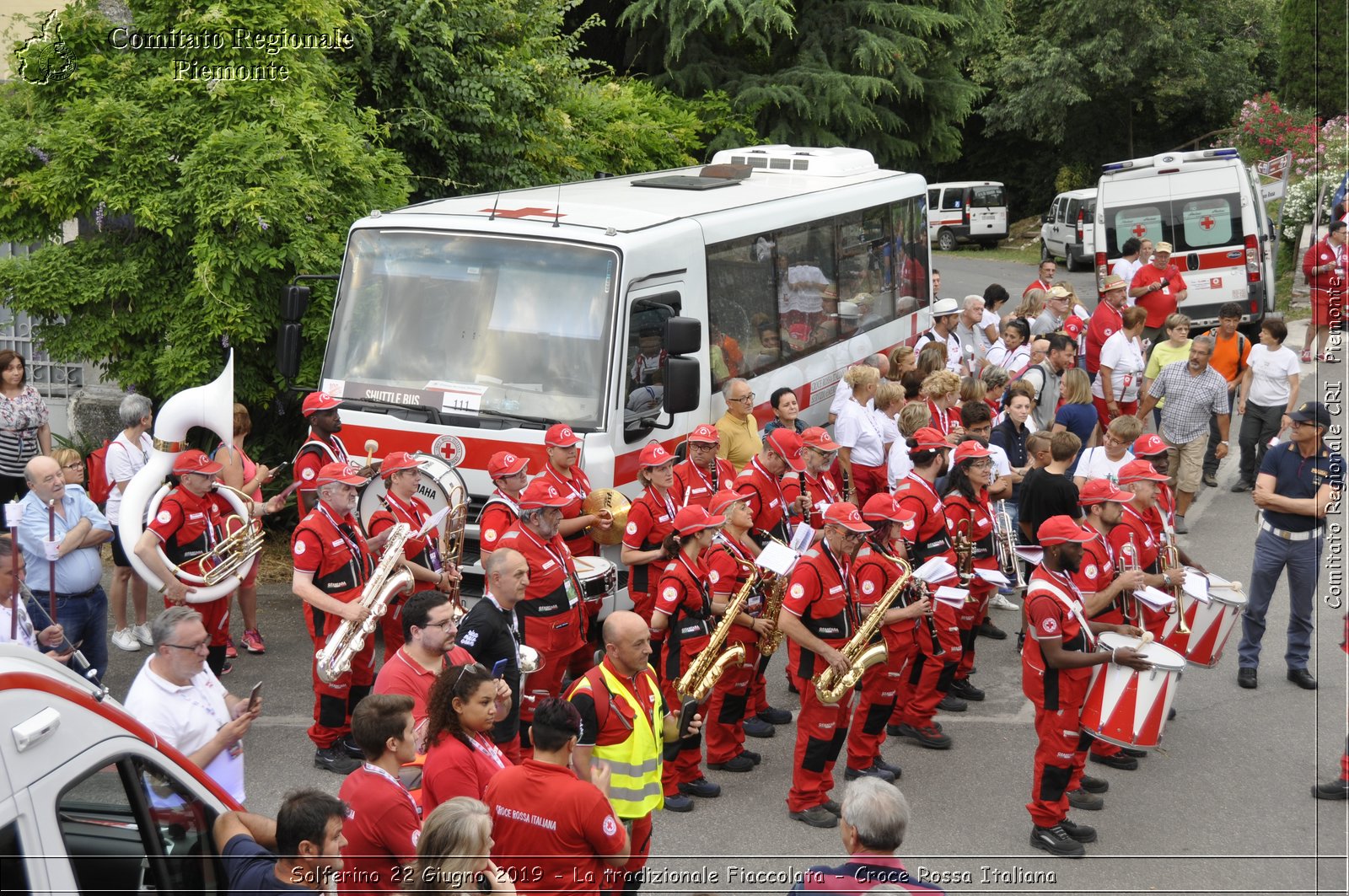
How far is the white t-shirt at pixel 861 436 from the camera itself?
1120 centimetres

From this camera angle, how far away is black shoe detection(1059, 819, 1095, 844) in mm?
7188

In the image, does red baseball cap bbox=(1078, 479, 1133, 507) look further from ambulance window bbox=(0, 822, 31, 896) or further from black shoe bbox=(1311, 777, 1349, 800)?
ambulance window bbox=(0, 822, 31, 896)

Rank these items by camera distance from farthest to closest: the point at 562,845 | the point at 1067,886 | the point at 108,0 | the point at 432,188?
the point at 432,188 → the point at 108,0 → the point at 1067,886 → the point at 562,845

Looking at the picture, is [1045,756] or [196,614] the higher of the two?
[196,614]

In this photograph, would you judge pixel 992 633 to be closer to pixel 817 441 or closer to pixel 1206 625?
pixel 1206 625

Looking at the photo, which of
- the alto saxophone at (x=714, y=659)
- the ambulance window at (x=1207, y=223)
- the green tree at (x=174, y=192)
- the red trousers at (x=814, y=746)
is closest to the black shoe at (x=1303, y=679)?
the red trousers at (x=814, y=746)

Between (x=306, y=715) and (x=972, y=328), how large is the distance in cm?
948

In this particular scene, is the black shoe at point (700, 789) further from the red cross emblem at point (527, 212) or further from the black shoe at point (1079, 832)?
the red cross emblem at point (527, 212)

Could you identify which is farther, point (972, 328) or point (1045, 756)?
point (972, 328)

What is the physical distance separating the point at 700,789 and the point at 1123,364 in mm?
7819

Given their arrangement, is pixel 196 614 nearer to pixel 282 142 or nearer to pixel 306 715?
pixel 306 715

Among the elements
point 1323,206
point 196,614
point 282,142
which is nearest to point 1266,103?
point 1323,206

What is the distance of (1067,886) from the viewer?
22.2ft

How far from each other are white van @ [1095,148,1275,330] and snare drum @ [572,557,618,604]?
Result: 44.7 ft
